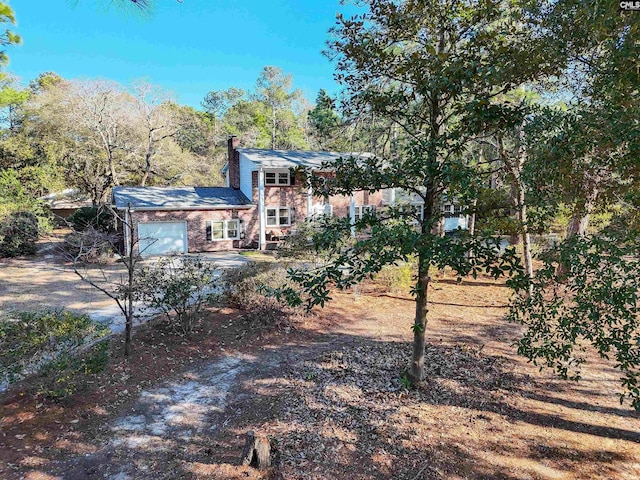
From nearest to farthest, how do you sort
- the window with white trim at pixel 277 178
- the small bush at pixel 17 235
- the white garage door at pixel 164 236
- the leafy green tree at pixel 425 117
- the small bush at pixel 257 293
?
1. the leafy green tree at pixel 425 117
2. the small bush at pixel 257 293
3. the small bush at pixel 17 235
4. the white garage door at pixel 164 236
5. the window with white trim at pixel 277 178

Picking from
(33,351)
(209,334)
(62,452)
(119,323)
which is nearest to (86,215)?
(119,323)

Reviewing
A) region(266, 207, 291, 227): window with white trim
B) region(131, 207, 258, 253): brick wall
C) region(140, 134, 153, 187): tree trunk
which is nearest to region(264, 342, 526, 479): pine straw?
region(131, 207, 258, 253): brick wall

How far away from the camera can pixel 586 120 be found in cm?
336

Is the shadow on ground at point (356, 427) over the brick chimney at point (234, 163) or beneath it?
beneath

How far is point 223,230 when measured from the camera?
66.1ft

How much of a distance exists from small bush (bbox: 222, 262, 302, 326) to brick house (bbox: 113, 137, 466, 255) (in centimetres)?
942

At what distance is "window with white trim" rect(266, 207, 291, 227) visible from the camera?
21.3 m

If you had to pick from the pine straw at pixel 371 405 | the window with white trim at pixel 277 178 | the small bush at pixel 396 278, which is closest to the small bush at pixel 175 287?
the pine straw at pixel 371 405

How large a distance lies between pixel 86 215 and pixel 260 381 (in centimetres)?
1810

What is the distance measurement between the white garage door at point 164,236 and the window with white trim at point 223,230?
→ 128 centimetres

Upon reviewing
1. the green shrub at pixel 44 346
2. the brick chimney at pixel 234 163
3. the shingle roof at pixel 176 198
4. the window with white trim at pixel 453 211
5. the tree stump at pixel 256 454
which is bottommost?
the tree stump at pixel 256 454

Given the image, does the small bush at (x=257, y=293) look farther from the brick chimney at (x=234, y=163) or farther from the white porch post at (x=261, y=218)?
the brick chimney at (x=234, y=163)

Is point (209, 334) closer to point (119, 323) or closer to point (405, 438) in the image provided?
point (119, 323)

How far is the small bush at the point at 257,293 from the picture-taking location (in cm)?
868
